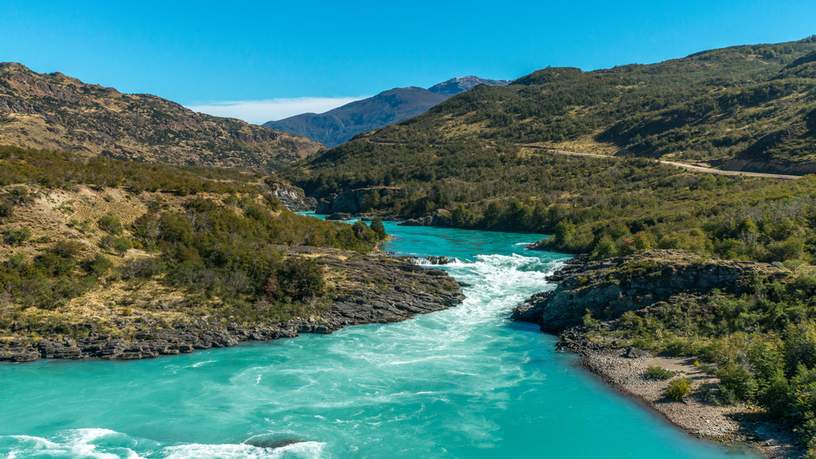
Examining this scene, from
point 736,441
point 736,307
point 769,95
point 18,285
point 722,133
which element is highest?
point 769,95

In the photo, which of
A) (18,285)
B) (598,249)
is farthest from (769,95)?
(18,285)

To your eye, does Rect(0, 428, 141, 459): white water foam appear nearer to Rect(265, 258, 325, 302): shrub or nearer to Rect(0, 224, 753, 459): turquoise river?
Rect(0, 224, 753, 459): turquoise river

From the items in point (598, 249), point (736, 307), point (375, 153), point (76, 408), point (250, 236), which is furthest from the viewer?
point (375, 153)

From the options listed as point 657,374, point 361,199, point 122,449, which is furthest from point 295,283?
point 361,199

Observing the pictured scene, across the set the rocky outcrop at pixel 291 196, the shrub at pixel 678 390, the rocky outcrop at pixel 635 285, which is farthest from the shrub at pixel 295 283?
the rocky outcrop at pixel 291 196

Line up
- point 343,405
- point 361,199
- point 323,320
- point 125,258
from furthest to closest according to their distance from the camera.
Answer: point 361,199, point 125,258, point 323,320, point 343,405

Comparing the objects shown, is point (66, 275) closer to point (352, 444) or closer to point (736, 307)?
point (352, 444)

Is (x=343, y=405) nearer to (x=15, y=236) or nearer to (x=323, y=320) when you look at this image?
(x=323, y=320)
